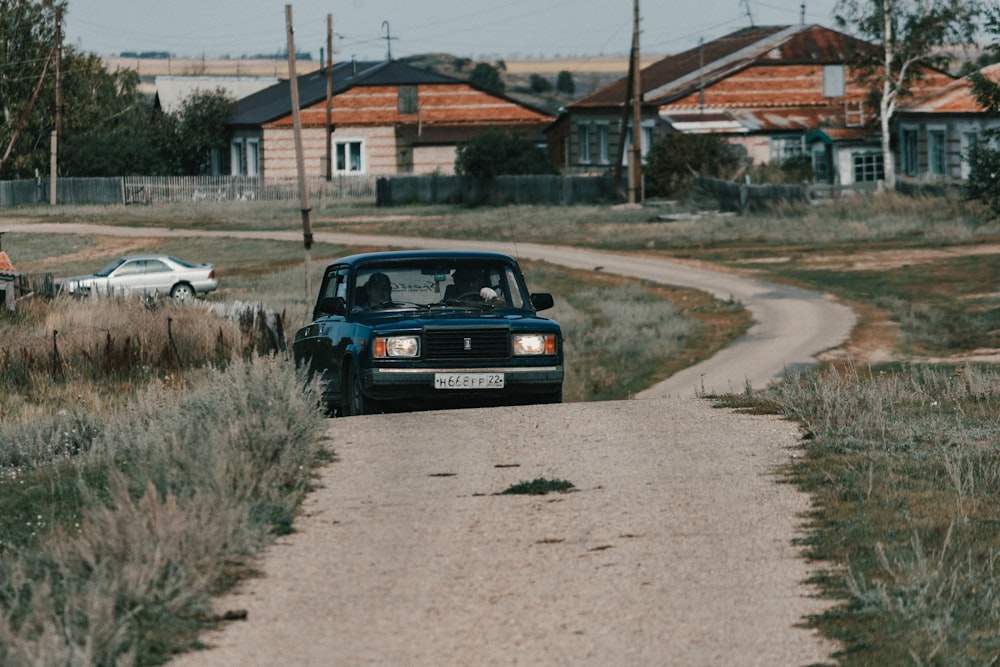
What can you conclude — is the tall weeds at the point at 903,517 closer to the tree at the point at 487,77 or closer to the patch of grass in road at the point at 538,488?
the patch of grass in road at the point at 538,488

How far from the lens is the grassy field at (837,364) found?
7.27m

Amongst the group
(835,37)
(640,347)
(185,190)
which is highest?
(835,37)

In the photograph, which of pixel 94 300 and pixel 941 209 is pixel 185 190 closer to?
pixel 941 209

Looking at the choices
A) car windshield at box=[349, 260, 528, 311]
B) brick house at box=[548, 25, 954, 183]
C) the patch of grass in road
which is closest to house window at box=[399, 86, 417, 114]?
brick house at box=[548, 25, 954, 183]

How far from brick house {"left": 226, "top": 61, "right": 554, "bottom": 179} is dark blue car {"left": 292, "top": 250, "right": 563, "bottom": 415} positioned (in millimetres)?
65647

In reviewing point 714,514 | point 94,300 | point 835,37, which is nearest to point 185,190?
point 835,37

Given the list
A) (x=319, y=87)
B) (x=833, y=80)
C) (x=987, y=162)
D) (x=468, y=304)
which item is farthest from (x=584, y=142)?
(x=468, y=304)

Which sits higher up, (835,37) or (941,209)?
(835,37)

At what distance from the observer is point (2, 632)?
632 centimetres

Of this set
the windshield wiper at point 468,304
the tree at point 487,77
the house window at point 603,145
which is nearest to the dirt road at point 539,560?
the windshield wiper at point 468,304

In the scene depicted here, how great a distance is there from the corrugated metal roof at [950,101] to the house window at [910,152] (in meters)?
1.01

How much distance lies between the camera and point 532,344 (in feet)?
46.7

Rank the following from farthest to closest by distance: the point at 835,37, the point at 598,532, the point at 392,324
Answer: the point at 835,37 < the point at 392,324 < the point at 598,532

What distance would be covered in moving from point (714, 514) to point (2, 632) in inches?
174
